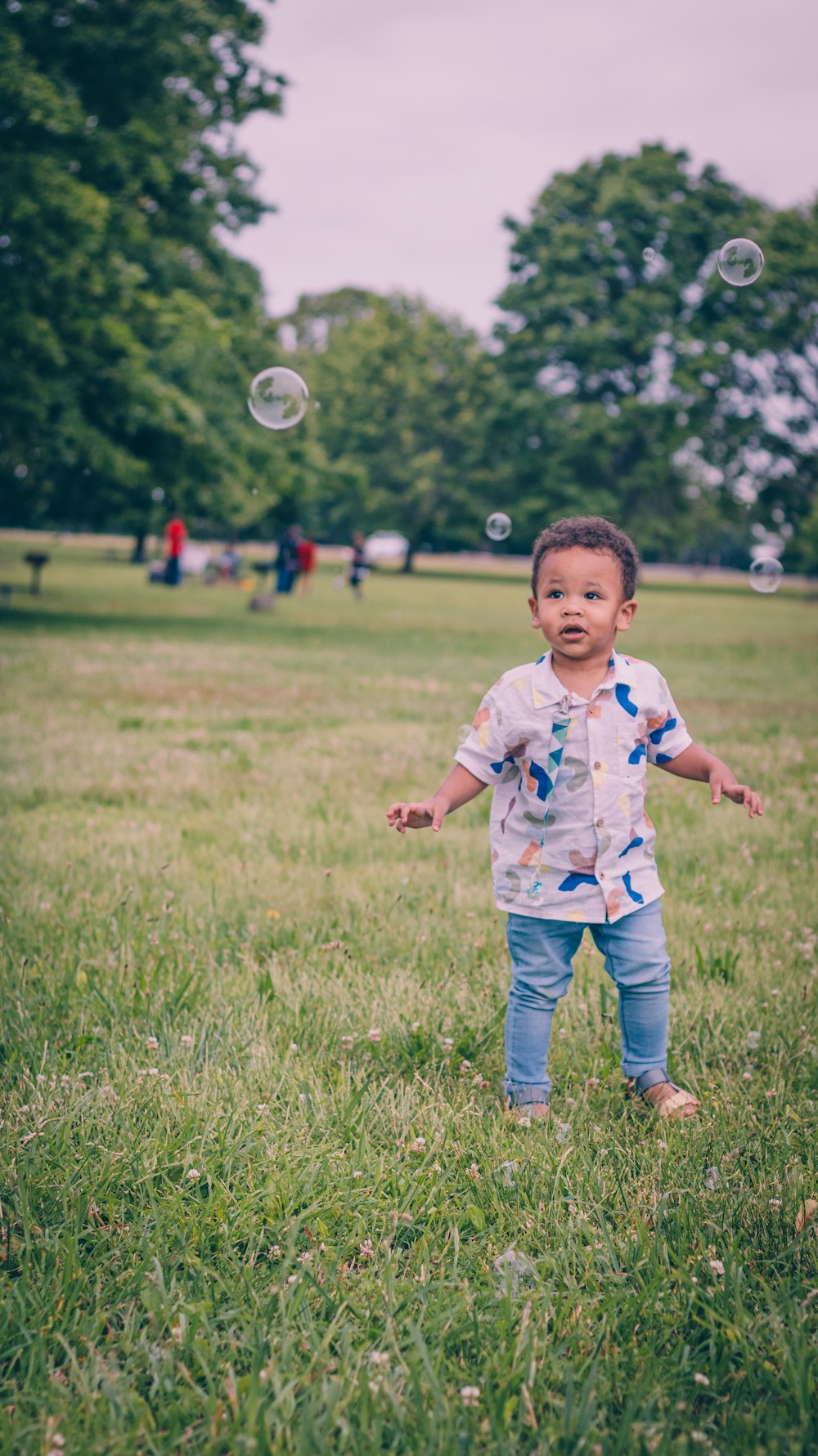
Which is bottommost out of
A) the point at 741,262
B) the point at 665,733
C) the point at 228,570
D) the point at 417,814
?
the point at 417,814

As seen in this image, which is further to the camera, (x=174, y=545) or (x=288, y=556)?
(x=288, y=556)

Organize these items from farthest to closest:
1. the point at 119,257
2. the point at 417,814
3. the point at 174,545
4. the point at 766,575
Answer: the point at 174,545
the point at 119,257
the point at 766,575
the point at 417,814

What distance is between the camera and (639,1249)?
2.60 meters

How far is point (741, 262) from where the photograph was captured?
6934 millimetres

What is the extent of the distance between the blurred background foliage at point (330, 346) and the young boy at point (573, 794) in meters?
11.5

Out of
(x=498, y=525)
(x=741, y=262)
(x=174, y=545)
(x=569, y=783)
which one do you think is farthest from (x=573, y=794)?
(x=174, y=545)

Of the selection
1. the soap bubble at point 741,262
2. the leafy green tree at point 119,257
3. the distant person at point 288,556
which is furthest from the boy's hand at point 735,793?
the distant person at point 288,556

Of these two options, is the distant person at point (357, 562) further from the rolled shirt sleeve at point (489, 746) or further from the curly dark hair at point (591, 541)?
the rolled shirt sleeve at point (489, 746)

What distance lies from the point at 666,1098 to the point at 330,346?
75080mm

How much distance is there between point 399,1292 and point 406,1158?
0.53m

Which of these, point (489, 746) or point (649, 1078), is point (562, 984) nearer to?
point (649, 1078)

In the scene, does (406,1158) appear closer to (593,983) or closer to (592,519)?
(593,983)

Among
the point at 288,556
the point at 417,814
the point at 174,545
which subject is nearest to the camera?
the point at 417,814

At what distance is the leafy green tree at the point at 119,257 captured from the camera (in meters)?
18.1
